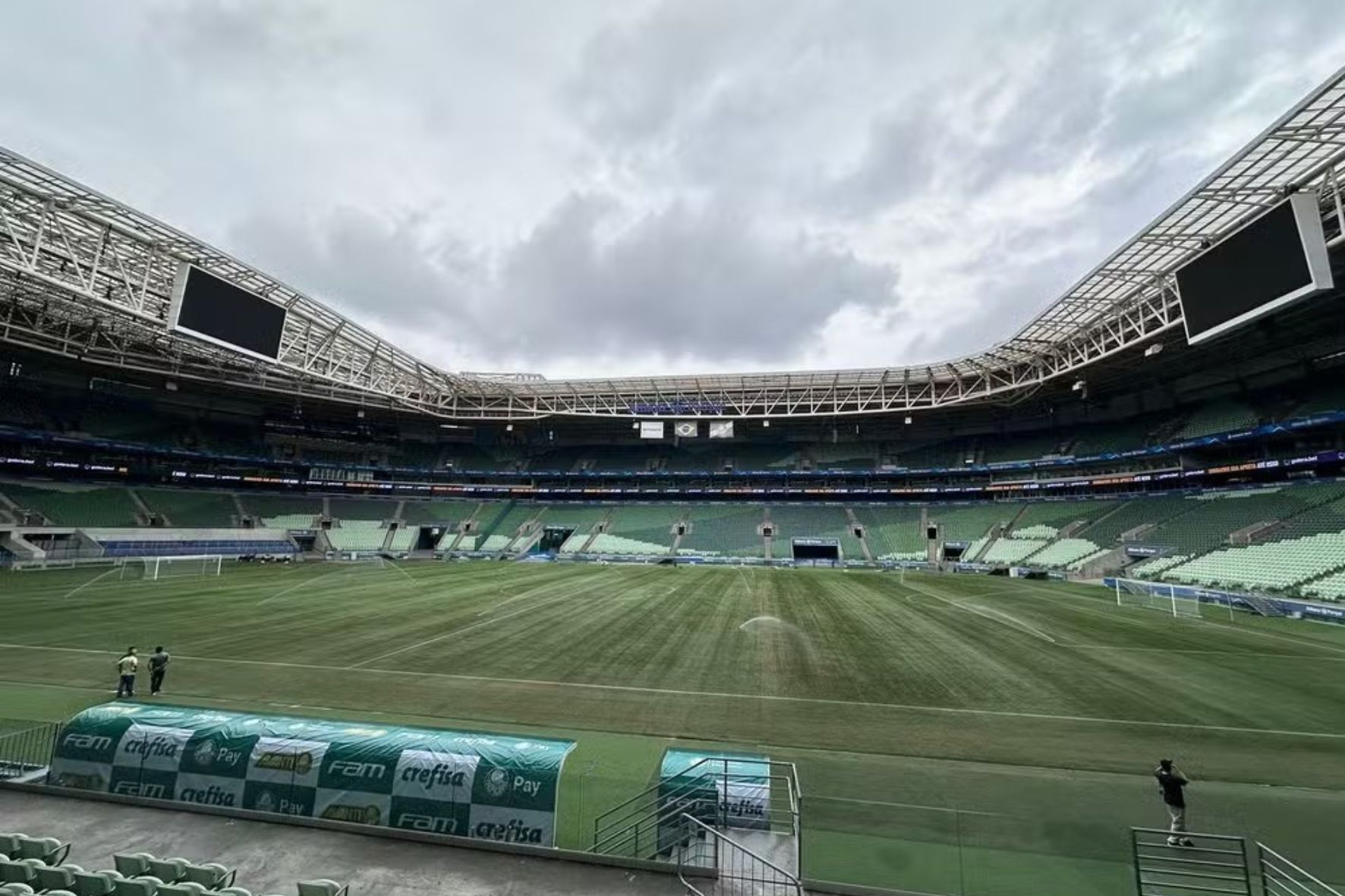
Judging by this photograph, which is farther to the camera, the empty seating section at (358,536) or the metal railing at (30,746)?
the empty seating section at (358,536)

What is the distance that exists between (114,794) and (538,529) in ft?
193

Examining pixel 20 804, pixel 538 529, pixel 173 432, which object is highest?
pixel 173 432

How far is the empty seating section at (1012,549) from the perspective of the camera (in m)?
49.9

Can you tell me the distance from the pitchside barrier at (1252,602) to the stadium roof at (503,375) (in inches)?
573

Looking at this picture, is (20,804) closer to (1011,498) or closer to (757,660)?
(757,660)

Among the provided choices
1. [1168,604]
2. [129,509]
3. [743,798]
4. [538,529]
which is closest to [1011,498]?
[1168,604]

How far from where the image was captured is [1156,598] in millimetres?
33688

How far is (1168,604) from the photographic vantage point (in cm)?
3200

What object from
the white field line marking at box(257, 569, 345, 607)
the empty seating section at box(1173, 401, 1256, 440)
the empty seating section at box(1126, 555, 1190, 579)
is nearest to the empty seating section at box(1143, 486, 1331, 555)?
the empty seating section at box(1126, 555, 1190, 579)

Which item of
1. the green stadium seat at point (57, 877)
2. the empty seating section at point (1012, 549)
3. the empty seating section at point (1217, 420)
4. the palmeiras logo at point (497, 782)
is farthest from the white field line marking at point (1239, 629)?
the green stadium seat at point (57, 877)

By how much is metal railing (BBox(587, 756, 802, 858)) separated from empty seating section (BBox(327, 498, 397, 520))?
224 ft

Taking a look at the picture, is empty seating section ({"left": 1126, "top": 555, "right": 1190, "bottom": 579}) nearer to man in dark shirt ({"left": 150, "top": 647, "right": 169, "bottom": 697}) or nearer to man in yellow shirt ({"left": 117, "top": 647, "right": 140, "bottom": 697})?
man in dark shirt ({"left": 150, "top": 647, "right": 169, "bottom": 697})

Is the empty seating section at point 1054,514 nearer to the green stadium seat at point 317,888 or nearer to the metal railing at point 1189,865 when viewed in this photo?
the metal railing at point 1189,865

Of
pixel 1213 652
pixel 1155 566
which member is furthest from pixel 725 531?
pixel 1213 652
